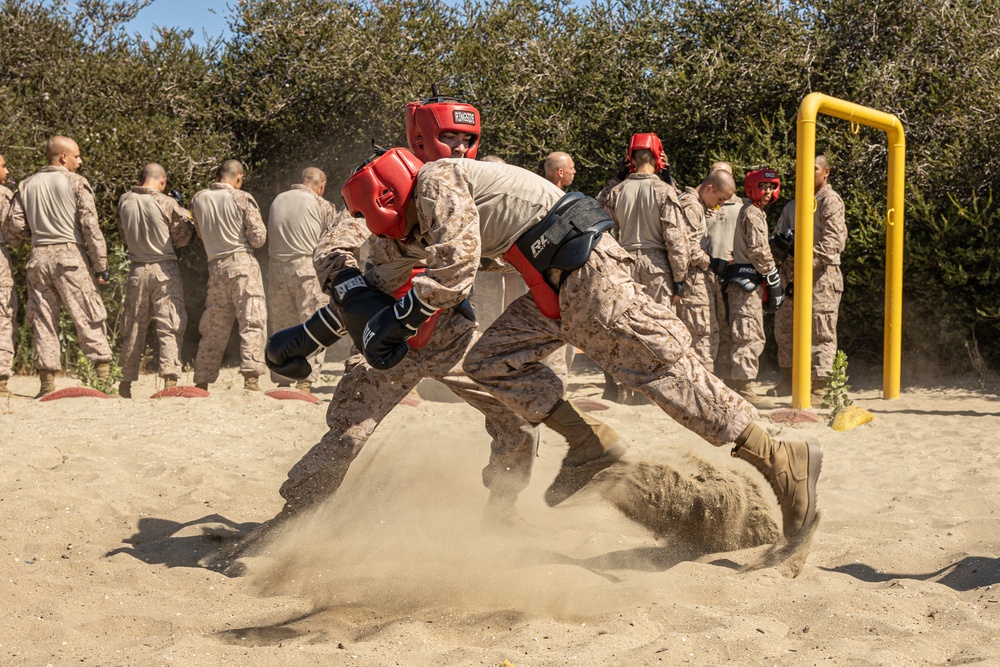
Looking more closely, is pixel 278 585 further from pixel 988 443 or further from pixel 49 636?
pixel 988 443

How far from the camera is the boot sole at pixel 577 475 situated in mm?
4113

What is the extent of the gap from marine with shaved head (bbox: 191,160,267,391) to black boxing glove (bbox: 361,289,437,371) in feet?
17.5

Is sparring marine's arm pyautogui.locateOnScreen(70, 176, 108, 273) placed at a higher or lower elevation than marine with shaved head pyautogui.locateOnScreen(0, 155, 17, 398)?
higher

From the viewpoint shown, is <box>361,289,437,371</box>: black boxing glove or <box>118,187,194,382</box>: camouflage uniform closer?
<box>361,289,437,371</box>: black boxing glove

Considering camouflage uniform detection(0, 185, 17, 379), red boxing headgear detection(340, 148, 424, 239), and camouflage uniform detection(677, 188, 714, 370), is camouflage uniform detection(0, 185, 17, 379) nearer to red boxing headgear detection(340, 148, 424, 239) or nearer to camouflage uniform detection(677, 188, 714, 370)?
camouflage uniform detection(677, 188, 714, 370)

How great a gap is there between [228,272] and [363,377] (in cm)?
491

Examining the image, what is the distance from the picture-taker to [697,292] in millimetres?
8234

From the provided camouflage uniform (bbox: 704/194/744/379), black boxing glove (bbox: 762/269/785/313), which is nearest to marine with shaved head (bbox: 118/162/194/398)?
camouflage uniform (bbox: 704/194/744/379)

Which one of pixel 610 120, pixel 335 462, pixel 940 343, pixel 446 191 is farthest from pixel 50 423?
pixel 940 343

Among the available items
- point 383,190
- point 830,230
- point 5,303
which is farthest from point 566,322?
point 5,303

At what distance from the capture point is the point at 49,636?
10.3 ft

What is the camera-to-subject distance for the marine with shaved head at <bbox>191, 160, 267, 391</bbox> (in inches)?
340

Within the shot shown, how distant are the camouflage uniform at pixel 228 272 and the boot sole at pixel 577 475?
16.2 ft

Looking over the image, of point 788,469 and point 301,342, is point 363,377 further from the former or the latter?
point 788,469
